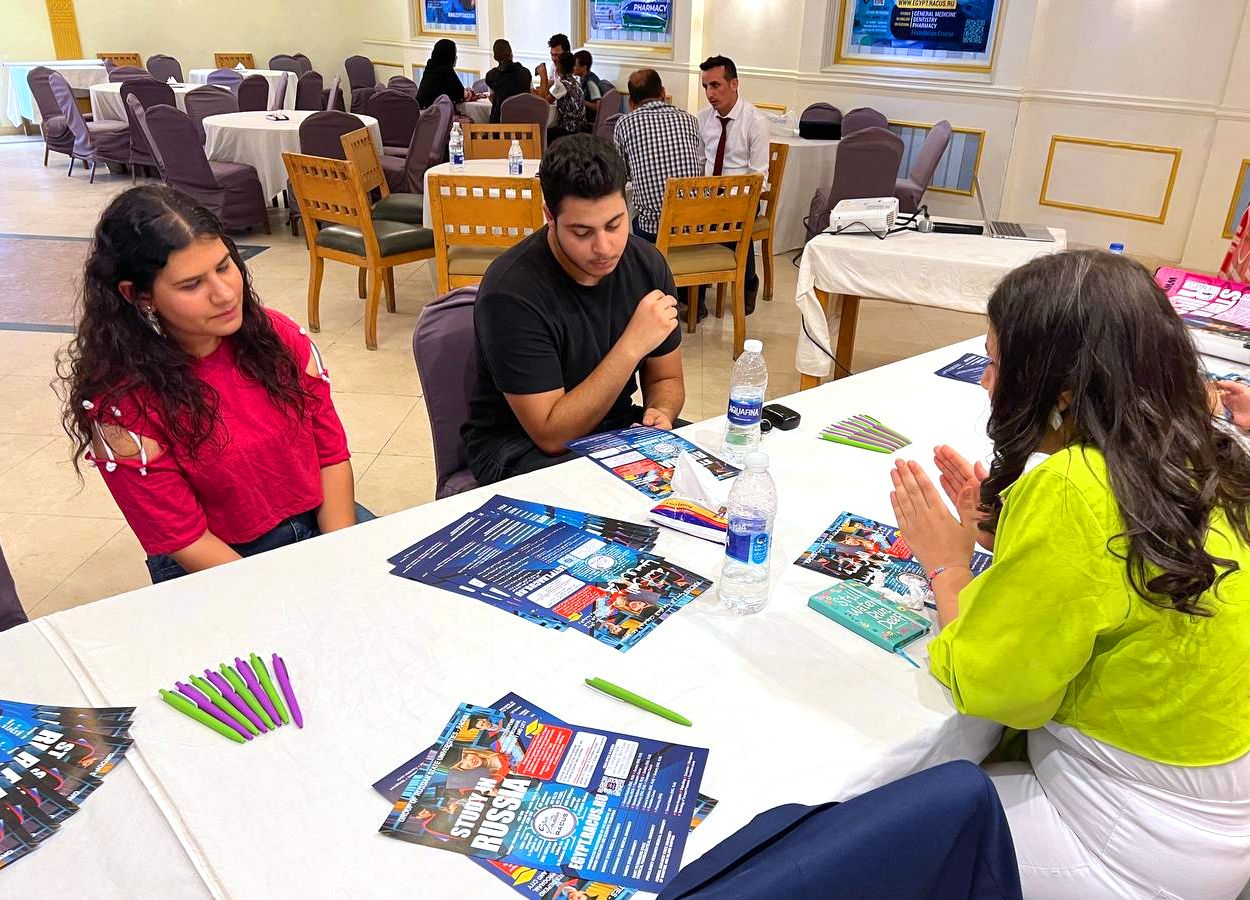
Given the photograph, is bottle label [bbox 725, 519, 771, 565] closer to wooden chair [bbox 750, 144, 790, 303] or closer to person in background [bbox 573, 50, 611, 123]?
wooden chair [bbox 750, 144, 790, 303]

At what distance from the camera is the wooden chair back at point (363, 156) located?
478 centimetres

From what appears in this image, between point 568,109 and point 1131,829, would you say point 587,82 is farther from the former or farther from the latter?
point 1131,829

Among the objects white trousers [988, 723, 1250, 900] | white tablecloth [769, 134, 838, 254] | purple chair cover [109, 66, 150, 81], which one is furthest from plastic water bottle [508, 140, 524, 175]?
purple chair cover [109, 66, 150, 81]

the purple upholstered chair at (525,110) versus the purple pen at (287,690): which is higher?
the purple upholstered chair at (525,110)

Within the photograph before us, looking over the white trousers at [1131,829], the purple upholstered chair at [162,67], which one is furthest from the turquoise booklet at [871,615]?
the purple upholstered chair at [162,67]

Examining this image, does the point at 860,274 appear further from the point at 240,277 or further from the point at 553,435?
the point at 240,277

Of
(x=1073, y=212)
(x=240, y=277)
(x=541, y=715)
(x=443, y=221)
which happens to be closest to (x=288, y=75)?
(x=443, y=221)

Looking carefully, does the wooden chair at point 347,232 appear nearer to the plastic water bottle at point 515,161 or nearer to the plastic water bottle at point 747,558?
the plastic water bottle at point 515,161

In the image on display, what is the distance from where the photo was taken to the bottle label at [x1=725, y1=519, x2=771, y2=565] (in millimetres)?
1317

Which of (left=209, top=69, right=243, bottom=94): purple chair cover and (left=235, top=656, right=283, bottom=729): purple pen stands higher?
(left=209, top=69, right=243, bottom=94): purple chair cover

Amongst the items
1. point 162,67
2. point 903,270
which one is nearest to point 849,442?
point 903,270

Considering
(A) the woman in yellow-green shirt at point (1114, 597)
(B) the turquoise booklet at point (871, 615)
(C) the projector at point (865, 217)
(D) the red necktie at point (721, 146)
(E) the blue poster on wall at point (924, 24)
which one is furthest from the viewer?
(E) the blue poster on wall at point (924, 24)

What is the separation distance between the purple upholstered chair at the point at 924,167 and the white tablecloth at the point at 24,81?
26.6ft

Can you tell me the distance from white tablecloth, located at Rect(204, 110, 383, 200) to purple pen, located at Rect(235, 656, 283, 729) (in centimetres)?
569
